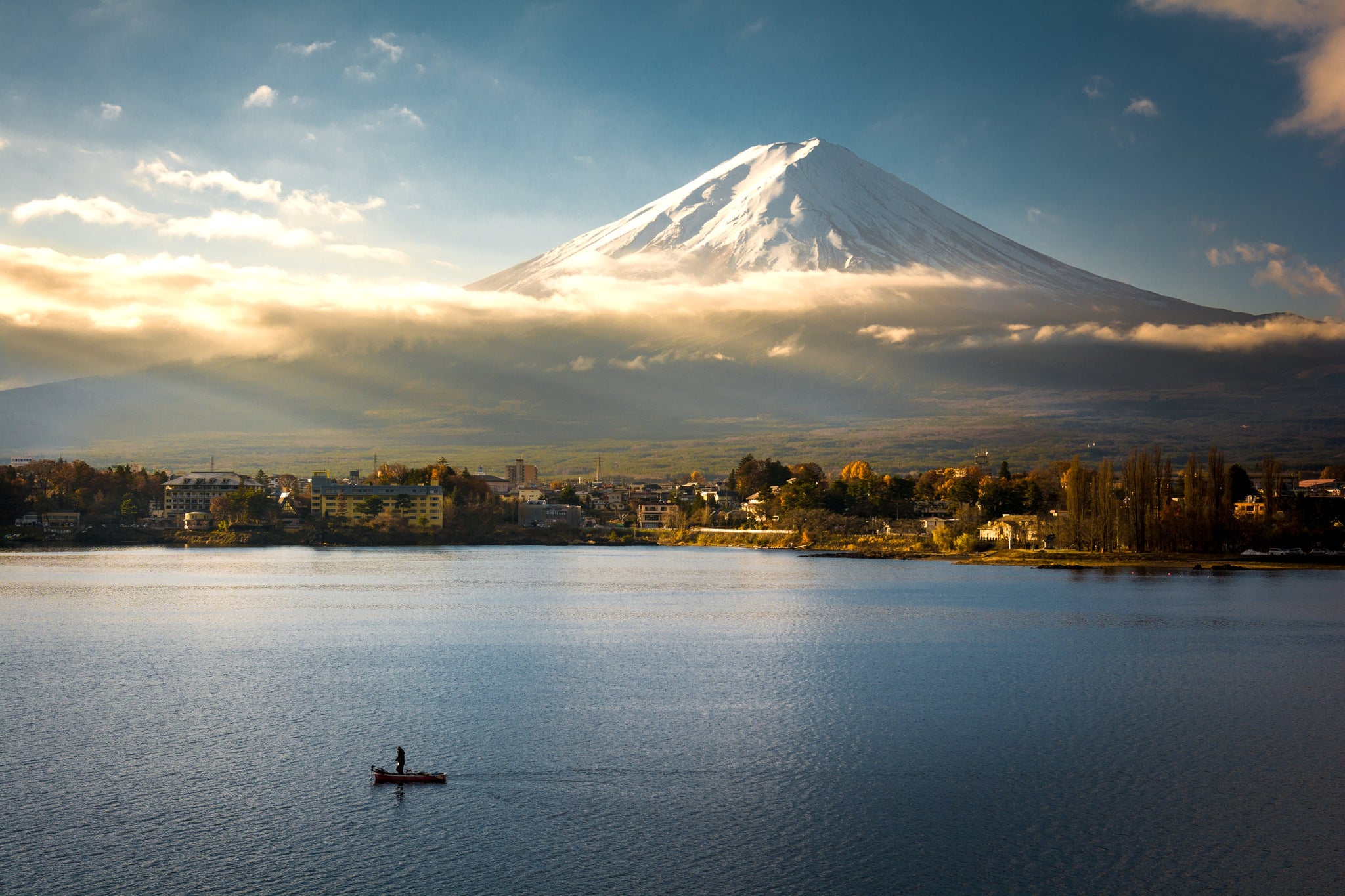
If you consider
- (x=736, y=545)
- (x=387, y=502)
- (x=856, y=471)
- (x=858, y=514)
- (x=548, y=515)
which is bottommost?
(x=736, y=545)

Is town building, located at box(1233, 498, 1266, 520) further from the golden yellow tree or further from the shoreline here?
the golden yellow tree

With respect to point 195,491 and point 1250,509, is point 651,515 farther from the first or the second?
point 1250,509

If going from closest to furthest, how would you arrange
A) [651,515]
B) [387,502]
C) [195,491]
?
[387,502]
[195,491]
[651,515]

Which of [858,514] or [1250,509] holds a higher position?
[1250,509]

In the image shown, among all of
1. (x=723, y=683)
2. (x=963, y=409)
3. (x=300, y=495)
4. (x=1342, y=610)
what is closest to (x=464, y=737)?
(x=723, y=683)

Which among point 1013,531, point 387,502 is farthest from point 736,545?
point 387,502

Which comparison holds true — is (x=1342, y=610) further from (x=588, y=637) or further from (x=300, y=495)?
(x=300, y=495)
